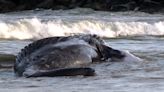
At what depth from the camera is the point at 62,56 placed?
290 inches

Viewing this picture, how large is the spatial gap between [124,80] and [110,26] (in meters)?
12.0

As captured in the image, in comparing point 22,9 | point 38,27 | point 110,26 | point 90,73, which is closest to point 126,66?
point 90,73

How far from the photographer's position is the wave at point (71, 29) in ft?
52.1

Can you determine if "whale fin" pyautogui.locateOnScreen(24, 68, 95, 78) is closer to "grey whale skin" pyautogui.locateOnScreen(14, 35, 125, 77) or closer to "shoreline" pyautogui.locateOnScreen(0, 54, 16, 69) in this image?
"grey whale skin" pyautogui.locateOnScreen(14, 35, 125, 77)

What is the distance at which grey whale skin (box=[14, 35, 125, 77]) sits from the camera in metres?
6.49

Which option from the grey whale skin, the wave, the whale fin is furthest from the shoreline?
the wave

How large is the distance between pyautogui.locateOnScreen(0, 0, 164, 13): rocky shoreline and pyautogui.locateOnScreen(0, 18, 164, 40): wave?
14.8m

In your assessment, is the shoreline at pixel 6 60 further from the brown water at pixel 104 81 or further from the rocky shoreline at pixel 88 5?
the rocky shoreline at pixel 88 5

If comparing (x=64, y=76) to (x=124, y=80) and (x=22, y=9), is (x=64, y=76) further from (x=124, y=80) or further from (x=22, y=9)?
(x=22, y=9)

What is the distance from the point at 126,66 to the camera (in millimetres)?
7531

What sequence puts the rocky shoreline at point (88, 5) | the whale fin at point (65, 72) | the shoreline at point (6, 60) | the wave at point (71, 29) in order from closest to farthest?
the whale fin at point (65, 72) < the shoreline at point (6, 60) < the wave at point (71, 29) < the rocky shoreline at point (88, 5)

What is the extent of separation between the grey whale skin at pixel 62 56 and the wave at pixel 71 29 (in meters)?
6.78

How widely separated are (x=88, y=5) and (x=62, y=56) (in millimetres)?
28398

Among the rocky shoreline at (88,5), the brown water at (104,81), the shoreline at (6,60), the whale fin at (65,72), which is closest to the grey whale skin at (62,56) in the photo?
the whale fin at (65,72)
